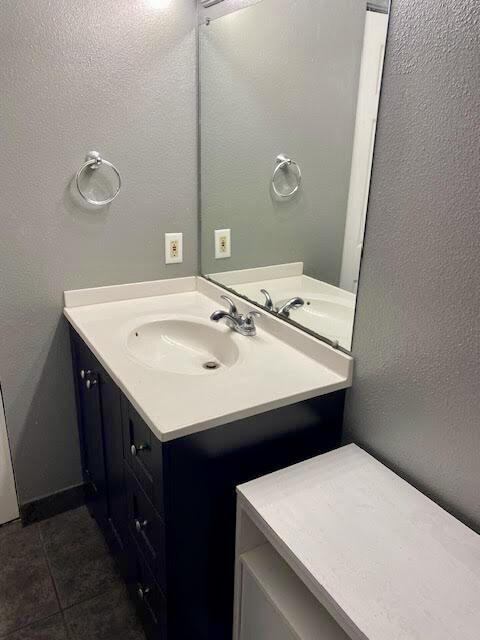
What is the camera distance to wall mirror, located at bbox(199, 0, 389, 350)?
1.22 metres

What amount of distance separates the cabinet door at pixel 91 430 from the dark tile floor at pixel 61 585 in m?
0.12

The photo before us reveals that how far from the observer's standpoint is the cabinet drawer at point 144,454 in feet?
3.59

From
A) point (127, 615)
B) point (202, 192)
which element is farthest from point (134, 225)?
point (127, 615)

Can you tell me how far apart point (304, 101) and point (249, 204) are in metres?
0.42

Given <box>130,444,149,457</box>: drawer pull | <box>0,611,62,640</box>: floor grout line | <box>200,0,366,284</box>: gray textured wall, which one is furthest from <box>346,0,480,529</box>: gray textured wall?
<box>0,611,62,640</box>: floor grout line

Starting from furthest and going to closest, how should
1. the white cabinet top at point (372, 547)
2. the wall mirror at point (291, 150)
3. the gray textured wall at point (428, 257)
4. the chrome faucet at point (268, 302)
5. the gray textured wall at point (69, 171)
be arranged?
the chrome faucet at point (268, 302) → the gray textured wall at point (69, 171) → the wall mirror at point (291, 150) → the gray textured wall at point (428, 257) → the white cabinet top at point (372, 547)

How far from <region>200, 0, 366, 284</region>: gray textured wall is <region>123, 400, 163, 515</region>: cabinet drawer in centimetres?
67

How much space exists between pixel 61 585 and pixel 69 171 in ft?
4.51

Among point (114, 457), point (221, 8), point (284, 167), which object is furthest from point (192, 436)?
point (221, 8)

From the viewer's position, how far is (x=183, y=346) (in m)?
1.68

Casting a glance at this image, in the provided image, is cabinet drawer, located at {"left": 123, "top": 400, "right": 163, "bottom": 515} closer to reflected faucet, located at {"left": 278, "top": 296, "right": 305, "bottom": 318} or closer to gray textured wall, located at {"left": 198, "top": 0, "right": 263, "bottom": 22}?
reflected faucet, located at {"left": 278, "top": 296, "right": 305, "bottom": 318}

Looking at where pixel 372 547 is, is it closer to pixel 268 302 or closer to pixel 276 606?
pixel 276 606

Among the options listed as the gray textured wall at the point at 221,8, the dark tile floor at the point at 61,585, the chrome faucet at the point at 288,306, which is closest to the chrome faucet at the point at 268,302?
the chrome faucet at the point at 288,306

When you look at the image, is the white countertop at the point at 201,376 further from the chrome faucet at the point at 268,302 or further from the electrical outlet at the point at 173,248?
the electrical outlet at the point at 173,248
